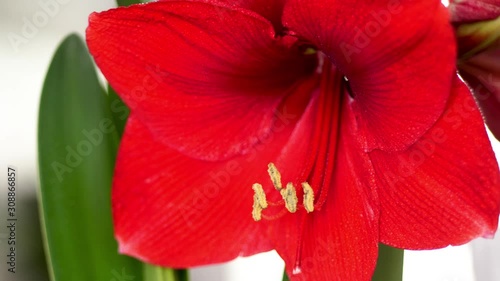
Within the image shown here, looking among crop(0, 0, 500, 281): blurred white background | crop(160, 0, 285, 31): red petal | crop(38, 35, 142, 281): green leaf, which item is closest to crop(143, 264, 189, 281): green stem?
crop(38, 35, 142, 281): green leaf

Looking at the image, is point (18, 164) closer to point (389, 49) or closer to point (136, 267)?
point (136, 267)

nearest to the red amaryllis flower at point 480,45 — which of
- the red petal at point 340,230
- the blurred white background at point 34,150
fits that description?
the red petal at point 340,230

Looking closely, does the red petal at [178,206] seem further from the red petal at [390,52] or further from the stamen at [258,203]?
the red petal at [390,52]

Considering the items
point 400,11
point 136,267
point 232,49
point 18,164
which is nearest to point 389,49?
point 400,11

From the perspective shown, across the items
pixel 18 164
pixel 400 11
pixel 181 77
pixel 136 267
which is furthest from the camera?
pixel 18 164

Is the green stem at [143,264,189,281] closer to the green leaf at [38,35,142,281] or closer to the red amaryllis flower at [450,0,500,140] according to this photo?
the green leaf at [38,35,142,281]

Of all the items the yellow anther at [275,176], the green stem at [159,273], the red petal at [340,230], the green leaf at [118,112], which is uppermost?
the green leaf at [118,112]
